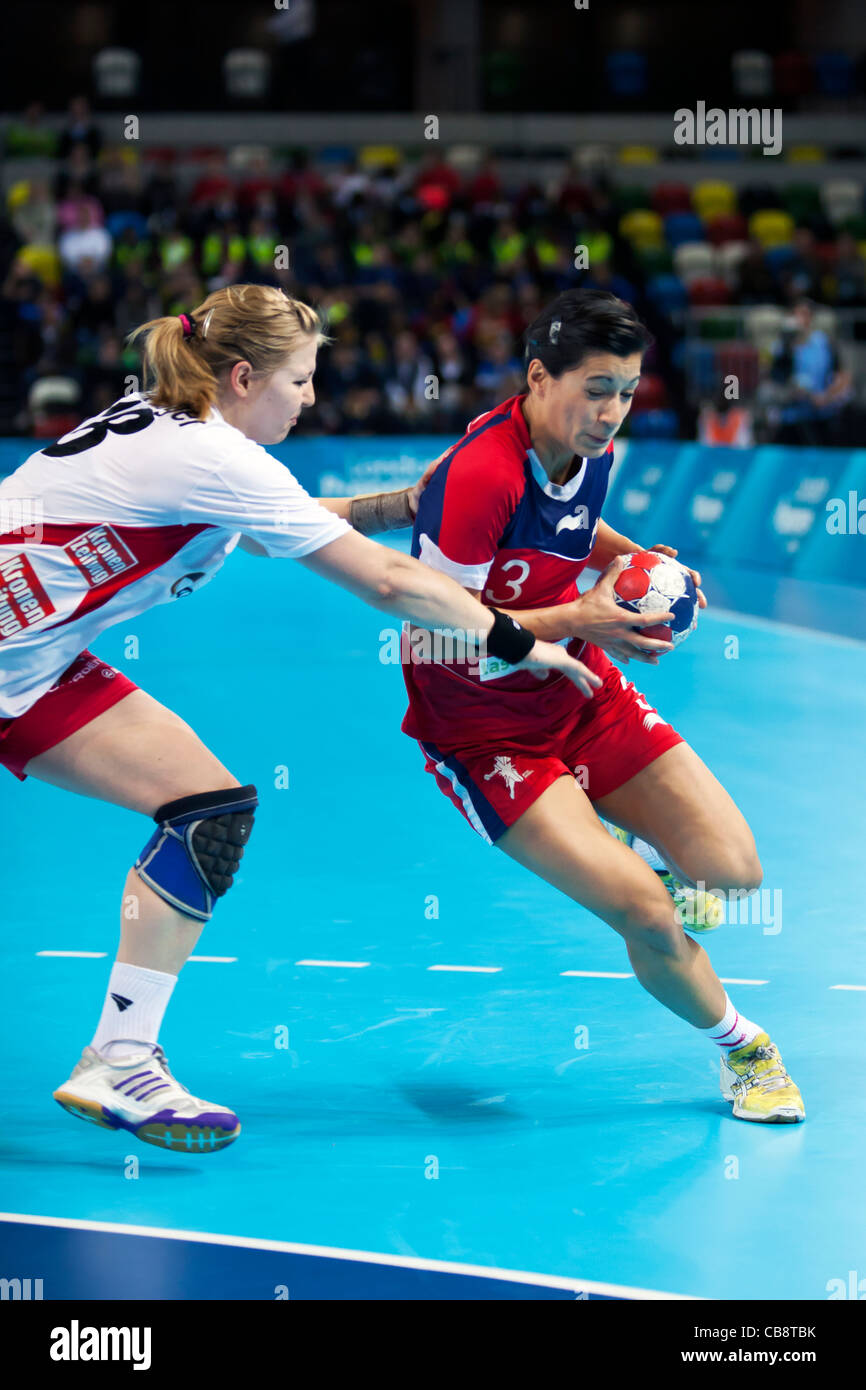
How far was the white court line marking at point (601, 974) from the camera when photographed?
473cm

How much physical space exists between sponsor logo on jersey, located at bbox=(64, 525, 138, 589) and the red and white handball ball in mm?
1156

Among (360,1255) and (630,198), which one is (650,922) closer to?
(360,1255)

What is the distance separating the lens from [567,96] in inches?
1101

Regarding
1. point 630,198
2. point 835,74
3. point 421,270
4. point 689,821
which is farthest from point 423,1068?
point 835,74

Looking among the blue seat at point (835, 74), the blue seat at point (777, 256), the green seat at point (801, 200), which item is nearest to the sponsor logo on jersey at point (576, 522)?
the blue seat at point (777, 256)

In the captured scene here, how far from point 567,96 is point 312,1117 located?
26756 mm

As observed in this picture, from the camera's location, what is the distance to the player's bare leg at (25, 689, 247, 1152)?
361 centimetres

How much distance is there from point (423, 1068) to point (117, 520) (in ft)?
5.17

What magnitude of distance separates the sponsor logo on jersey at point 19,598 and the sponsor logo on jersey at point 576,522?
1.22 meters

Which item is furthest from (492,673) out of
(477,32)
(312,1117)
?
(477,32)

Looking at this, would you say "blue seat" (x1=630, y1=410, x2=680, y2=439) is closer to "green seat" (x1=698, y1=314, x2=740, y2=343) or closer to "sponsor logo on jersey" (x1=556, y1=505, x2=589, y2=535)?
"green seat" (x1=698, y1=314, x2=740, y2=343)

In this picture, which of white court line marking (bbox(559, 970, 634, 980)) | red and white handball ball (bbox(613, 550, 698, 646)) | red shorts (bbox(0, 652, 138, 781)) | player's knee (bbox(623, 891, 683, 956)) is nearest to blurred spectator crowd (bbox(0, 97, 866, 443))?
white court line marking (bbox(559, 970, 634, 980))

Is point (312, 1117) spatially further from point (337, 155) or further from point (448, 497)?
point (337, 155)

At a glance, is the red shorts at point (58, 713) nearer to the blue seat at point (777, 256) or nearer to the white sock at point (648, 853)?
the white sock at point (648, 853)
